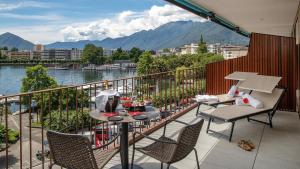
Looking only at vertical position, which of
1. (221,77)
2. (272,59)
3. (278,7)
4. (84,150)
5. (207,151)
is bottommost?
(207,151)

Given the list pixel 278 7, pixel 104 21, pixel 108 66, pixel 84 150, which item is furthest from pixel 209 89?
pixel 104 21

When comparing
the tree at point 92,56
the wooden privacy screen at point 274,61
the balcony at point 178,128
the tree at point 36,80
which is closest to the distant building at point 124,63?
the tree at point 92,56

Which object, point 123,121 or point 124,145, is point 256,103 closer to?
point 124,145

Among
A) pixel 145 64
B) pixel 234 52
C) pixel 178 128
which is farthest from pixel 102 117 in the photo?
pixel 234 52

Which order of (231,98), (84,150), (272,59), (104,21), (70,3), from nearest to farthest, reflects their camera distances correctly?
1. (84,150)
2. (231,98)
3. (272,59)
4. (70,3)
5. (104,21)

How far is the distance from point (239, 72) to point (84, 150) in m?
4.96

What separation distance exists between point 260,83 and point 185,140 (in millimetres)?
3553

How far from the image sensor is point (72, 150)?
1.94m

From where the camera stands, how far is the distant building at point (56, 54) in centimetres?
11250

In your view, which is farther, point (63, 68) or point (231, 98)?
point (63, 68)

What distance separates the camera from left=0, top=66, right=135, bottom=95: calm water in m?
76.4

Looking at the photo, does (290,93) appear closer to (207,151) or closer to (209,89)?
(209,89)

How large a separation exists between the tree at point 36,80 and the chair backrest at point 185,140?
141 feet

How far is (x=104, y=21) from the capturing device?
575 feet
